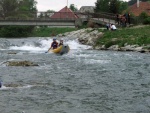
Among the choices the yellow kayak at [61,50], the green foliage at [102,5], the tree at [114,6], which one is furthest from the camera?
the green foliage at [102,5]

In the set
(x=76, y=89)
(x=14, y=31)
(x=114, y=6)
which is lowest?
(x=76, y=89)

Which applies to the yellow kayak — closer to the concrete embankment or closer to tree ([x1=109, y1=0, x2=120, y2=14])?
the concrete embankment

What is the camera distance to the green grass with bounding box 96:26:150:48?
137ft

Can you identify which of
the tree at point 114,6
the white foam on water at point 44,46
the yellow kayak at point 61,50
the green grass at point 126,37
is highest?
the tree at point 114,6

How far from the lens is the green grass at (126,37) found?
4189 cm

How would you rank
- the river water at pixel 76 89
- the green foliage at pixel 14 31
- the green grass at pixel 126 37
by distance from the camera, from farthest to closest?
the green foliage at pixel 14 31 → the green grass at pixel 126 37 → the river water at pixel 76 89

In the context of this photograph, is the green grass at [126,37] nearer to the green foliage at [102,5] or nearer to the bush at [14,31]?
the green foliage at [102,5]

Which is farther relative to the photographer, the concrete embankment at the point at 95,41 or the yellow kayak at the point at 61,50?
the concrete embankment at the point at 95,41

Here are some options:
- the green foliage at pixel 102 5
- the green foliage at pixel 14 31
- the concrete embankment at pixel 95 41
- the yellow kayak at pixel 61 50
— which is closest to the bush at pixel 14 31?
the green foliage at pixel 14 31

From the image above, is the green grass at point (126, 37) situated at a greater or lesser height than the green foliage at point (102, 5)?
lesser

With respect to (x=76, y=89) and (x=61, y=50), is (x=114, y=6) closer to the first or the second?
(x=61, y=50)

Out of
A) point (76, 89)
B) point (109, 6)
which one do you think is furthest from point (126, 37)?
point (109, 6)

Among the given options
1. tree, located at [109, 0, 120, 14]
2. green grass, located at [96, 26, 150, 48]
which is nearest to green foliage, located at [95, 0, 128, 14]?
tree, located at [109, 0, 120, 14]

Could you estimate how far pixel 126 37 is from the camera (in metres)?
44.8
